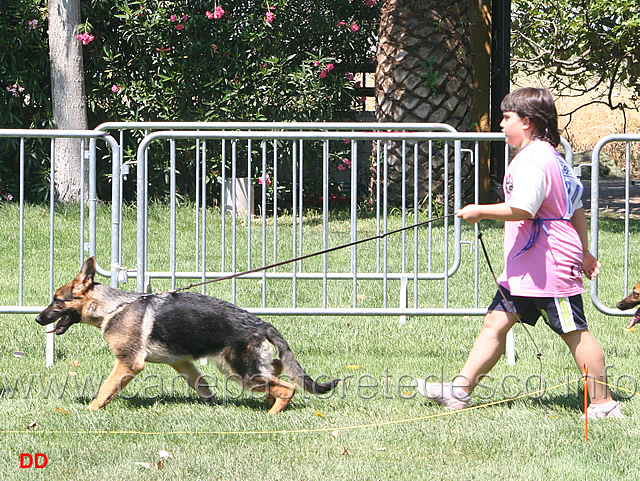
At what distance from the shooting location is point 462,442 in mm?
4156

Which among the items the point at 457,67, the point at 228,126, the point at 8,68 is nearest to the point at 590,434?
the point at 228,126

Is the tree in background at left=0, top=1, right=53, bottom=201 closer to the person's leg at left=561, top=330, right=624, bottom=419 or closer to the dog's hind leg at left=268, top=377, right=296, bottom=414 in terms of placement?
the dog's hind leg at left=268, top=377, right=296, bottom=414

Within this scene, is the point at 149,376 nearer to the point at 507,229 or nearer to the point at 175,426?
the point at 175,426

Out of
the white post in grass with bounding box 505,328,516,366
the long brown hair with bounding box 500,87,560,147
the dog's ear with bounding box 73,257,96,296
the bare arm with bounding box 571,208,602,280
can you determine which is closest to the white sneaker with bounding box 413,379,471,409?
the bare arm with bounding box 571,208,602,280

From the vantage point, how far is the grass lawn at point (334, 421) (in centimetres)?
381

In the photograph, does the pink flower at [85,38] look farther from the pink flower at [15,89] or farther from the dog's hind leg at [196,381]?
the dog's hind leg at [196,381]

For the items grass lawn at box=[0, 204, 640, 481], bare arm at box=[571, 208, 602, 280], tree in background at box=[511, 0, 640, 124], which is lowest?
grass lawn at box=[0, 204, 640, 481]

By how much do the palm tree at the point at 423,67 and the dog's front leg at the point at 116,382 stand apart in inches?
313

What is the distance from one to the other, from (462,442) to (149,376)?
6.60ft

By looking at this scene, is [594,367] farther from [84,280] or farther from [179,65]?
[179,65]

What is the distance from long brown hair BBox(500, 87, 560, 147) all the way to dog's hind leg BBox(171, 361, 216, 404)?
2.15 metres

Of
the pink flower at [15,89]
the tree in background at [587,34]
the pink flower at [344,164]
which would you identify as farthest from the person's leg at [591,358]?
the pink flower at [15,89]

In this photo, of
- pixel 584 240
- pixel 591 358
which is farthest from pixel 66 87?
pixel 591 358

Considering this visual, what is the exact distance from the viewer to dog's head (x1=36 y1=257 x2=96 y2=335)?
4621mm
